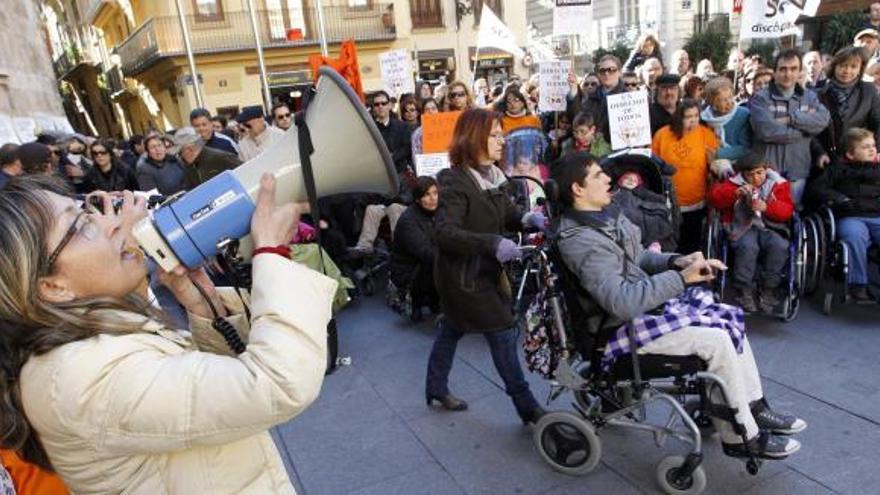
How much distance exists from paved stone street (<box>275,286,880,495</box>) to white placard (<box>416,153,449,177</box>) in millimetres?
1865

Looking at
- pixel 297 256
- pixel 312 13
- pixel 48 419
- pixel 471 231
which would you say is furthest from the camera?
pixel 312 13

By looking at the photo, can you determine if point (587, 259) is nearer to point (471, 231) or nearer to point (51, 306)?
point (471, 231)

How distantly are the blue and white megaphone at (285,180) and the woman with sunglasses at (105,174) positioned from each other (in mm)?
6775

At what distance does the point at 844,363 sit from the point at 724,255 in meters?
1.13

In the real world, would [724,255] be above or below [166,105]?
below

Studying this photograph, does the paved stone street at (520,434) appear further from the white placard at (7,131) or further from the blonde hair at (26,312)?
the white placard at (7,131)

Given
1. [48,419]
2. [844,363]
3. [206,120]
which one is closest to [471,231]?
[48,419]

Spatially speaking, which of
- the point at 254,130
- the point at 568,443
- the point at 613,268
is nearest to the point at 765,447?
the point at 568,443

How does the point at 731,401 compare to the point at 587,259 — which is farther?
the point at 587,259

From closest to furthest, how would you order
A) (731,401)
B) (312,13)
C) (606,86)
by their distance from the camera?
1. (731,401)
2. (606,86)
3. (312,13)

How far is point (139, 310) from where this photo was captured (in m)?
1.20

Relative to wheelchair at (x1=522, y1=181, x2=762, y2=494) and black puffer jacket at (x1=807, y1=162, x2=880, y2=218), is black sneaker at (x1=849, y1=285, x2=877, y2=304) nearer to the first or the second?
black puffer jacket at (x1=807, y1=162, x2=880, y2=218)

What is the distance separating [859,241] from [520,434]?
2.79m

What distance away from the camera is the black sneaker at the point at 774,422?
239cm
